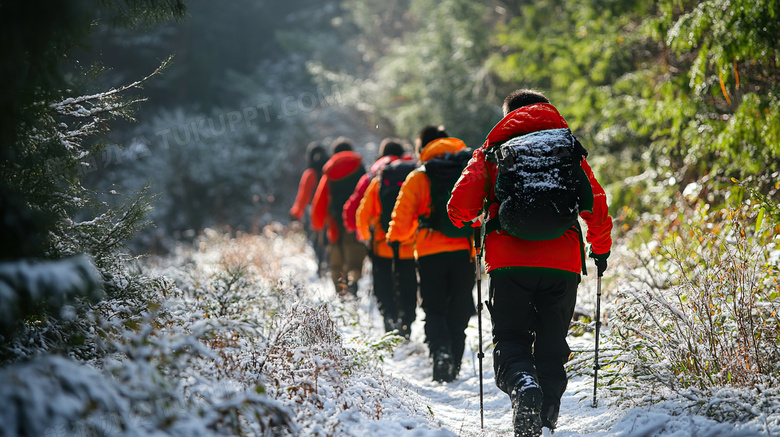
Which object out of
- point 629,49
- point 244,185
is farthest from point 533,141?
point 244,185

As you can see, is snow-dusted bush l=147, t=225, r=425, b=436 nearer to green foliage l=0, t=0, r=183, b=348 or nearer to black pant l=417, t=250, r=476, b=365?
black pant l=417, t=250, r=476, b=365

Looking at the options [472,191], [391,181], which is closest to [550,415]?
[472,191]

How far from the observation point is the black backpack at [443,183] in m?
4.75

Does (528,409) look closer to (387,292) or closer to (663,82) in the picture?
(387,292)

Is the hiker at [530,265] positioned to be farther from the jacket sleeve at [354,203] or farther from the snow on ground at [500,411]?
the jacket sleeve at [354,203]

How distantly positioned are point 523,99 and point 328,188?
4770 millimetres

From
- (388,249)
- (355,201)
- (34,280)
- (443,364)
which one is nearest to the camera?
(34,280)

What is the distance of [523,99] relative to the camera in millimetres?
3588

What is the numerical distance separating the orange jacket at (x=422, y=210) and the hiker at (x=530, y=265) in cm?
133

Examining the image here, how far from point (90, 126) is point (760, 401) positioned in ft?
14.2

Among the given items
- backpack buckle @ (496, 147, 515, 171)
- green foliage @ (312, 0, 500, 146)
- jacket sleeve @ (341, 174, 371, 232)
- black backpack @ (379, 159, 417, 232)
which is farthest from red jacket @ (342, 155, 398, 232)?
green foliage @ (312, 0, 500, 146)

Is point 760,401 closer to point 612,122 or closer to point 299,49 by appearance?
point 612,122

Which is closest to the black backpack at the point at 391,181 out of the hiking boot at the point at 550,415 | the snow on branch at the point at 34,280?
the hiking boot at the point at 550,415

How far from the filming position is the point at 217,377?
2760 mm
